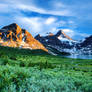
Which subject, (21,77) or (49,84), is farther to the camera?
(21,77)

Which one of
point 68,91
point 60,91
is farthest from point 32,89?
point 68,91

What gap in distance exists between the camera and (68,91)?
671 centimetres

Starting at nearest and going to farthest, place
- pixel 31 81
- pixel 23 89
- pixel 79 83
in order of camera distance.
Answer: pixel 23 89 → pixel 31 81 → pixel 79 83

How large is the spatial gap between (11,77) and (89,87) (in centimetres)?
559

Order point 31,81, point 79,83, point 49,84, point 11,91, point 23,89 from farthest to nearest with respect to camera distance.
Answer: point 79,83 → point 31,81 → point 49,84 → point 23,89 → point 11,91

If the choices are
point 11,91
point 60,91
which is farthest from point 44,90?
point 11,91

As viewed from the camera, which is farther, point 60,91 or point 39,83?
point 39,83

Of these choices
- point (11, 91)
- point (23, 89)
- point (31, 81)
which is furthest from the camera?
point (31, 81)

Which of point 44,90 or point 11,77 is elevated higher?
point 11,77

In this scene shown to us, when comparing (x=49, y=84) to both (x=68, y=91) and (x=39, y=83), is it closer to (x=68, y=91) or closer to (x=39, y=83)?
(x=39, y=83)

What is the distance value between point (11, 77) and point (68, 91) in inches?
165

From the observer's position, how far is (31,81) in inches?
311

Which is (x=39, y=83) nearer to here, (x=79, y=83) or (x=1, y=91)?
(x=1, y=91)

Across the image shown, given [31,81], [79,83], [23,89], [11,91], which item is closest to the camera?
[11,91]
